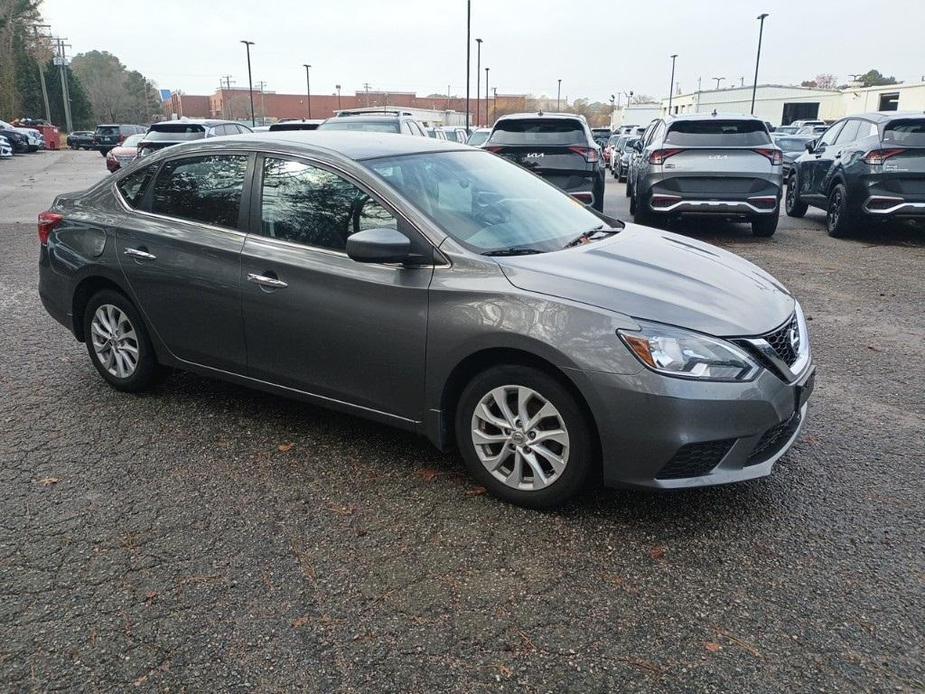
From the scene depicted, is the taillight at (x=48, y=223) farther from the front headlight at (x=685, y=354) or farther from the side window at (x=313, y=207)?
the front headlight at (x=685, y=354)

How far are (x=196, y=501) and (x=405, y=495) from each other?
980mm

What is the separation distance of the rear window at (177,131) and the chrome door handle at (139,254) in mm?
16049

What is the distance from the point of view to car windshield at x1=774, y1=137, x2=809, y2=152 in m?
25.6

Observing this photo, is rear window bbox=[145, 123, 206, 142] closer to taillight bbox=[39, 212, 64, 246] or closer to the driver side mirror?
taillight bbox=[39, 212, 64, 246]

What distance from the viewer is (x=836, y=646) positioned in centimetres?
259

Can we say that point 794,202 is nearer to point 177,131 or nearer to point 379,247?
point 379,247

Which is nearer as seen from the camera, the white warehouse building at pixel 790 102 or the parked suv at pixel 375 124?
the parked suv at pixel 375 124

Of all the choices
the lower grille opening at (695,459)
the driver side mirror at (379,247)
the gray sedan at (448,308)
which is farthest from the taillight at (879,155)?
the driver side mirror at (379,247)

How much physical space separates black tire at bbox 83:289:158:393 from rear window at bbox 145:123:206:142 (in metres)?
15.7

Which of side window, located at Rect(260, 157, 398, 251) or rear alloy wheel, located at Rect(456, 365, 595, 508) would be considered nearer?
rear alloy wheel, located at Rect(456, 365, 595, 508)

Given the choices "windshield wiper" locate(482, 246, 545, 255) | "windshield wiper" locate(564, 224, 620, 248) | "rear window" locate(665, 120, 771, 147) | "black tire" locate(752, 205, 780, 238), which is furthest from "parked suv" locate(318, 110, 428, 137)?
"windshield wiper" locate(482, 246, 545, 255)

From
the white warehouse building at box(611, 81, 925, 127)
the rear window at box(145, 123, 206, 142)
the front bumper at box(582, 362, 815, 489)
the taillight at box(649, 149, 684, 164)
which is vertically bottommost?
the front bumper at box(582, 362, 815, 489)

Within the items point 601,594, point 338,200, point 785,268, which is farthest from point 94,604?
point 785,268

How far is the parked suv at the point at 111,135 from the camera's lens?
148 feet
